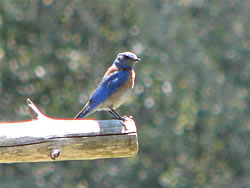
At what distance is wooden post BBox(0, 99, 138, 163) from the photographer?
4.70 meters

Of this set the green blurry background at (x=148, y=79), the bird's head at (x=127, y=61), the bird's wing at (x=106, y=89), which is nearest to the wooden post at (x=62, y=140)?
the bird's wing at (x=106, y=89)

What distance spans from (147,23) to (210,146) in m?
3.02

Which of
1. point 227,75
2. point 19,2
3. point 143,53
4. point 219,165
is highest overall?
point 19,2

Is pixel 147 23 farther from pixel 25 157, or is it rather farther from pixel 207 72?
pixel 25 157

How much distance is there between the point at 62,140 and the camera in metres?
4.75

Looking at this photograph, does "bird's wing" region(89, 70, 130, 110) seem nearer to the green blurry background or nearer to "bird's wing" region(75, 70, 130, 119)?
"bird's wing" region(75, 70, 130, 119)

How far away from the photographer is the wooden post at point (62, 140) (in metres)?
Result: 4.70

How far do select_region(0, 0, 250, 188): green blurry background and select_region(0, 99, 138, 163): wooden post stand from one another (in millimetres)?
6527

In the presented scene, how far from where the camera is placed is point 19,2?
11664 millimetres

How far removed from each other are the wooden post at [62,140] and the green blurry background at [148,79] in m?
6.53

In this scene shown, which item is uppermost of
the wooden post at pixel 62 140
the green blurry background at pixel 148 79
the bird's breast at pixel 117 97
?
the wooden post at pixel 62 140

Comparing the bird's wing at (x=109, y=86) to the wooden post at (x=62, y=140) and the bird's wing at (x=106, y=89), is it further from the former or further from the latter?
the wooden post at (x=62, y=140)

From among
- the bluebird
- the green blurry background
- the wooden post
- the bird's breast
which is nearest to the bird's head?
the bluebird

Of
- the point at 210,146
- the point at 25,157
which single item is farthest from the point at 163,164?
the point at 25,157
